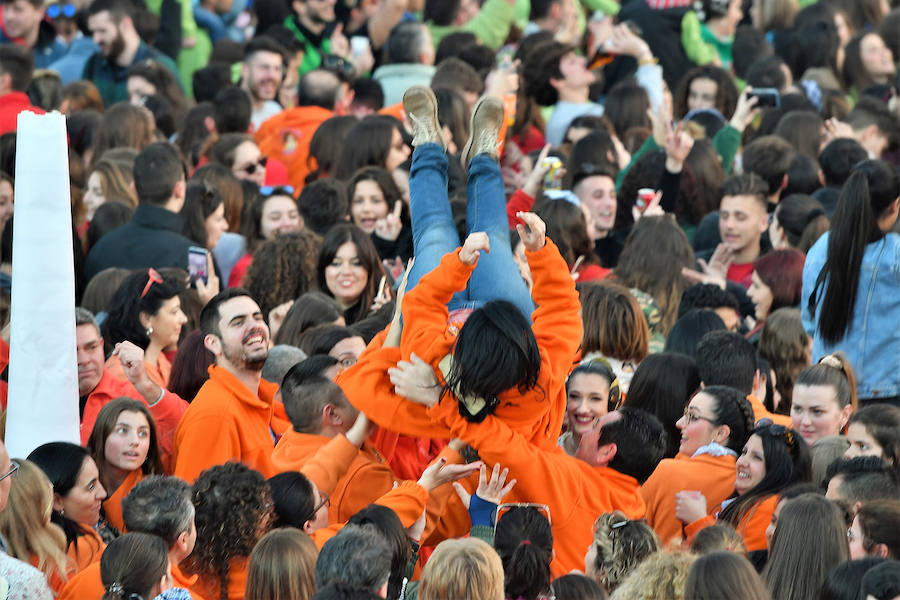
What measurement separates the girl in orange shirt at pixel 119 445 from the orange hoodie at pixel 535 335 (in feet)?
2.92

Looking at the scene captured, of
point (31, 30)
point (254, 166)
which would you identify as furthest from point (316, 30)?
point (254, 166)

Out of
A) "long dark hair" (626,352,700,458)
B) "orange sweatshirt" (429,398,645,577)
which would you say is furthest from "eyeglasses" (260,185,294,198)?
"orange sweatshirt" (429,398,645,577)

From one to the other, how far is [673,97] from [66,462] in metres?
7.65

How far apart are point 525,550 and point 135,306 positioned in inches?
108

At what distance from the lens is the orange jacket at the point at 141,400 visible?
5.99 meters

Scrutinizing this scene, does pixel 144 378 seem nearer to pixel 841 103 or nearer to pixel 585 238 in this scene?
pixel 585 238

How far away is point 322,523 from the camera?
5062 mm

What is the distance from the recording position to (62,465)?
16.7ft

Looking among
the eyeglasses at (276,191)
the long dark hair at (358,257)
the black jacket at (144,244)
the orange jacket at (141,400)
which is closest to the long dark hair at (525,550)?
the orange jacket at (141,400)

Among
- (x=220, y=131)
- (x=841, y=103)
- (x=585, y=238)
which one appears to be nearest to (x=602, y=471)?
(x=585, y=238)

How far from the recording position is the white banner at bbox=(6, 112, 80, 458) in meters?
5.48

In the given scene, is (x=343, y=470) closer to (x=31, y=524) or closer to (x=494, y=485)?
(x=494, y=485)

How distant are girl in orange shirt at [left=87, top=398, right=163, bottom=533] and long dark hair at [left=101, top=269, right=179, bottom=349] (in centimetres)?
96

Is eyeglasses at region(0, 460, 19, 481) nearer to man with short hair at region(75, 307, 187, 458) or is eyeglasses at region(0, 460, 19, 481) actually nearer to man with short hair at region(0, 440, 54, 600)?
man with short hair at region(0, 440, 54, 600)
